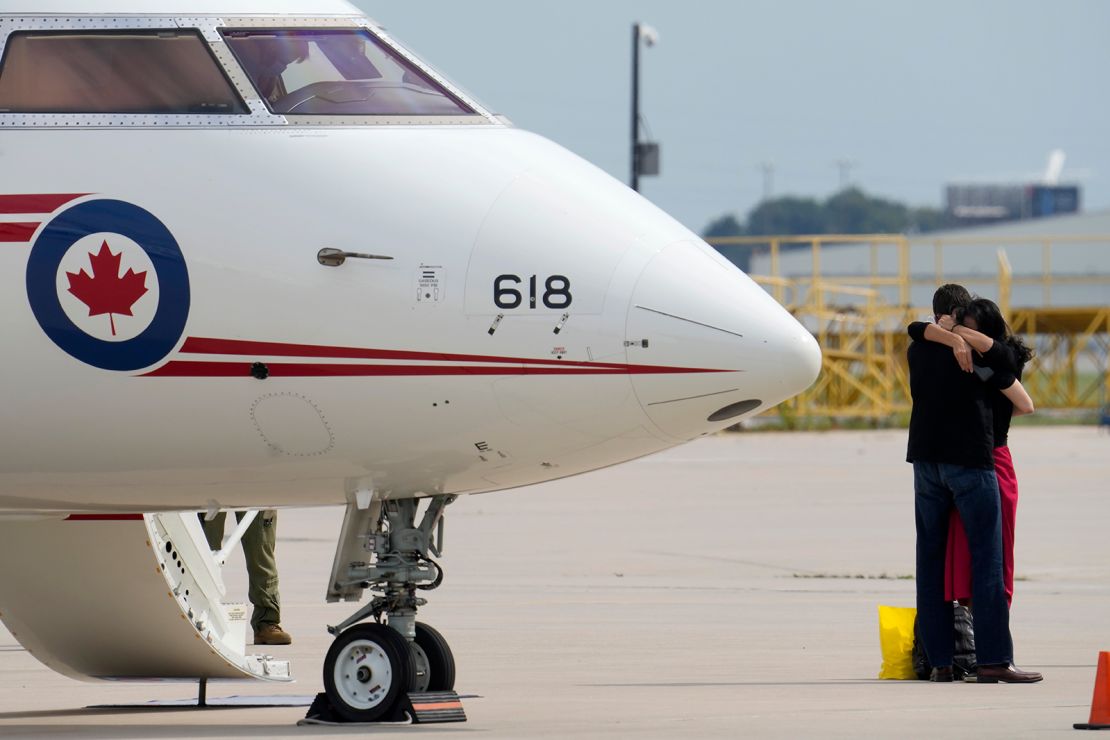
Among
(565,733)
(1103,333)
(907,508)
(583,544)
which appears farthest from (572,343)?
(1103,333)

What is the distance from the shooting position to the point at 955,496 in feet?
35.4

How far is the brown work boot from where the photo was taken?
1252 centimetres

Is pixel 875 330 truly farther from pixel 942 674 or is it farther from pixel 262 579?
pixel 942 674

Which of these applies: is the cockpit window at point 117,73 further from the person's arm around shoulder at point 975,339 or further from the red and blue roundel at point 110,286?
the person's arm around shoulder at point 975,339

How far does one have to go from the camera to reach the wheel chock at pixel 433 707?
901 centimetres

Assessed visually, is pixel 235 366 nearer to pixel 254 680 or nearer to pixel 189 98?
A: pixel 189 98

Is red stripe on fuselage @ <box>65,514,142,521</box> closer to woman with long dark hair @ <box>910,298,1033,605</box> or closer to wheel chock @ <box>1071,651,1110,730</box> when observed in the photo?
woman with long dark hair @ <box>910,298,1033,605</box>

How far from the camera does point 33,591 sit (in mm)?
9969

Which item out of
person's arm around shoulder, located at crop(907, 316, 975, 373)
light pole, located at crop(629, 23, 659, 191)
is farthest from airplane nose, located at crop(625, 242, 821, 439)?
light pole, located at crop(629, 23, 659, 191)

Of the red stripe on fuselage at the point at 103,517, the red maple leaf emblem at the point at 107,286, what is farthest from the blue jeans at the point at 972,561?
the red maple leaf emblem at the point at 107,286

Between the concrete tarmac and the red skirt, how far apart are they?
0.57 metres

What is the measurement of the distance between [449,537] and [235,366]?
509 inches

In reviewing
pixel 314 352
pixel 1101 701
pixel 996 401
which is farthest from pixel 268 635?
pixel 1101 701

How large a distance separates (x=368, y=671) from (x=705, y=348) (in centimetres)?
228
